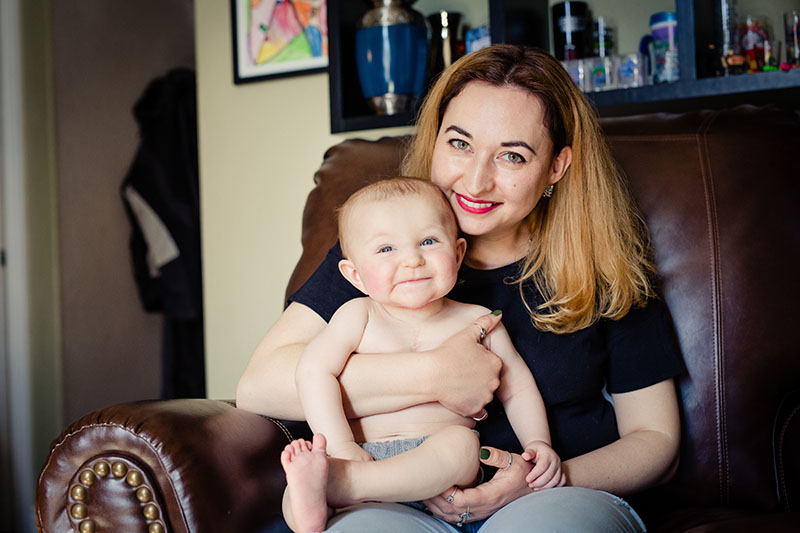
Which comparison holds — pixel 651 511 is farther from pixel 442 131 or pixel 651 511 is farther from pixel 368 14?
pixel 368 14

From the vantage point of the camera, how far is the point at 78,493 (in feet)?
3.60

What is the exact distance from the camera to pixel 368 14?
2.13 meters

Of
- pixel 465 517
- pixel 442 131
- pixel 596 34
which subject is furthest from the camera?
→ pixel 596 34

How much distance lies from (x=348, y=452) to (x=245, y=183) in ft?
4.85

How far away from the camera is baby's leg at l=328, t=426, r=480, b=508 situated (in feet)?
3.43

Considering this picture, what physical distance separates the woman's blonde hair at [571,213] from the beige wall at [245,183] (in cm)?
91

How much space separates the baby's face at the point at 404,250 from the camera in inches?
47.4

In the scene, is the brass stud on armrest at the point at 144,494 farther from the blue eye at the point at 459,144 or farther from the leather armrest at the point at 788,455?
the leather armrest at the point at 788,455

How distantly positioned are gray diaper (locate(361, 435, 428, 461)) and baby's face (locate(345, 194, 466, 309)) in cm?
21

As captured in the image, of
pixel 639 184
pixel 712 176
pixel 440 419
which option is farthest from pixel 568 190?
pixel 440 419

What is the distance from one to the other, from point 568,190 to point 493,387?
0.47 metres

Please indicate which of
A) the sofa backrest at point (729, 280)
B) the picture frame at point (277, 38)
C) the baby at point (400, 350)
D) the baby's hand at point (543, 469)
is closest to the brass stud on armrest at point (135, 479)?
the baby at point (400, 350)

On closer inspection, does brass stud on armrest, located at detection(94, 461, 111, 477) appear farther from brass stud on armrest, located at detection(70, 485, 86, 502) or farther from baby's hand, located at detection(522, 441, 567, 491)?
baby's hand, located at detection(522, 441, 567, 491)

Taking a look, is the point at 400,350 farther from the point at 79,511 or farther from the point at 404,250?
the point at 79,511
